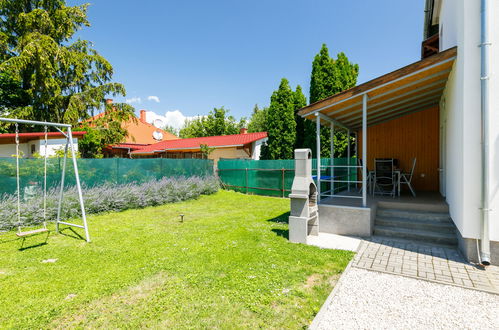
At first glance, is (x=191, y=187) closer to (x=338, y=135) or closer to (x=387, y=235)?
(x=338, y=135)

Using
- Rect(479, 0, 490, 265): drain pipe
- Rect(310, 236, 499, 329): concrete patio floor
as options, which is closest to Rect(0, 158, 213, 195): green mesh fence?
Rect(310, 236, 499, 329): concrete patio floor

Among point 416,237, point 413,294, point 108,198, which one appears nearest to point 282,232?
point 416,237

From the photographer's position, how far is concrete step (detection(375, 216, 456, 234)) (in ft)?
16.5

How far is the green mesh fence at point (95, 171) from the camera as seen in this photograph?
736 centimetres

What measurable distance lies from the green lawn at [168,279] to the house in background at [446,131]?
1747 millimetres

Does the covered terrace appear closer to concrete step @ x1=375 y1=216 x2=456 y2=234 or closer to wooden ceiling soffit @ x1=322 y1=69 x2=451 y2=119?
wooden ceiling soffit @ x1=322 y1=69 x2=451 y2=119

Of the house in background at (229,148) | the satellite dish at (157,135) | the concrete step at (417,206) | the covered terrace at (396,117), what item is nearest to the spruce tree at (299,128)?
the house in background at (229,148)

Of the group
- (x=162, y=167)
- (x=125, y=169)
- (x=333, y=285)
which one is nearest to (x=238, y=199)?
(x=162, y=167)

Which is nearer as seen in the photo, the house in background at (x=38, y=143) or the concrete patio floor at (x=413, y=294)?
the concrete patio floor at (x=413, y=294)

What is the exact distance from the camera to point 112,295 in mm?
3240

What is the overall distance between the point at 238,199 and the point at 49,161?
23.8 ft

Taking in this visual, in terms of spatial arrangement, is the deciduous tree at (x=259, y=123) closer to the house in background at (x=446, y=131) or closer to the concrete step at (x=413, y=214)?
the house in background at (x=446, y=131)

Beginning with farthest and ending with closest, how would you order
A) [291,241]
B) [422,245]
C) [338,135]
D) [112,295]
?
1. [338,135]
2. [291,241]
3. [422,245]
4. [112,295]

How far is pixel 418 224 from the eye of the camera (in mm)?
5262
